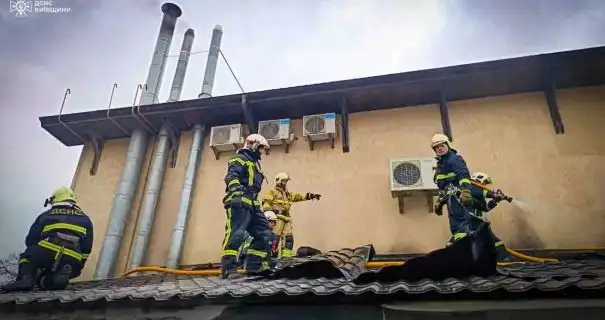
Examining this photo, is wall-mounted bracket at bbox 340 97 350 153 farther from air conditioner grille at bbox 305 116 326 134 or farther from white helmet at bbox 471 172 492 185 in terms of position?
white helmet at bbox 471 172 492 185

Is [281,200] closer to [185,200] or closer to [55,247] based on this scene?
[185,200]

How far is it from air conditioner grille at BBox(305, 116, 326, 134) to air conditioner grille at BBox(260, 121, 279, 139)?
64 cm

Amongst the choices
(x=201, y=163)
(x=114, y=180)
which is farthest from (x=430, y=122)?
(x=114, y=180)

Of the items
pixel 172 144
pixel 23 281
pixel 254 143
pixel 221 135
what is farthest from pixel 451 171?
pixel 172 144

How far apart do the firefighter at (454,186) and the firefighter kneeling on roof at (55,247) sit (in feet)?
17.0

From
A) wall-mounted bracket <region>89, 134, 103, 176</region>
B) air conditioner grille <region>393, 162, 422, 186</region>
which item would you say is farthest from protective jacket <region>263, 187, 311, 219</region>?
wall-mounted bracket <region>89, 134, 103, 176</region>

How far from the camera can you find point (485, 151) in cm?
858

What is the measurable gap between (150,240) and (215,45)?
20.1 feet

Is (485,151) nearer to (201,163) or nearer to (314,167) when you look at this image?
(314,167)

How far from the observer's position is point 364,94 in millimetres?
9211

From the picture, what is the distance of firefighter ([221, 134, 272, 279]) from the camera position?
6.36m

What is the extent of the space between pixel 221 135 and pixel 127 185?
2.11 meters

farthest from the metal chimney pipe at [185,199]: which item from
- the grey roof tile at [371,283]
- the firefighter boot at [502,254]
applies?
the firefighter boot at [502,254]

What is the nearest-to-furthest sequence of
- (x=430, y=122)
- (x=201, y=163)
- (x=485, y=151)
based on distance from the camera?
(x=485, y=151) < (x=430, y=122) < (x=201, y=163)
